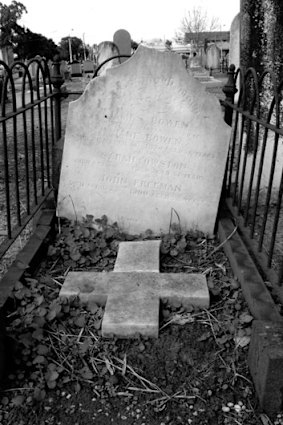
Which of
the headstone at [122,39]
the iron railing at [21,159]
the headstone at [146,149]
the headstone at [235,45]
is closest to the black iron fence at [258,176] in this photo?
the headstone at [146,149]

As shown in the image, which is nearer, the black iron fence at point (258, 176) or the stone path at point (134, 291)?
the stone path at point (134, 291)

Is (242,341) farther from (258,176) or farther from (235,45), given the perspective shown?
(235,45)

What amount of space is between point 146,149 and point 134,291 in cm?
114

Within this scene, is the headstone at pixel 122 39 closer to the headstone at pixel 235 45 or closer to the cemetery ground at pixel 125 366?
the headstone at pixel 235 45

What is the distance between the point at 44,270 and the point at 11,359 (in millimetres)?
897

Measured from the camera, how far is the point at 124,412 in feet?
6.15

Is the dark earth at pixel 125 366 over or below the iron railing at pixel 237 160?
below

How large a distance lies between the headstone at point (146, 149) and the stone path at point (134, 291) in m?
0.58

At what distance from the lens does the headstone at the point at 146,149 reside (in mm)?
3107

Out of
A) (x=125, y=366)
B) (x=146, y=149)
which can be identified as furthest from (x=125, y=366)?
(x=146, y=149)

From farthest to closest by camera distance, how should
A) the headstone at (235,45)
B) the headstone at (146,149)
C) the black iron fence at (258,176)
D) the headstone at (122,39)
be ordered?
the headstone at (122,39) → the headstone at (235,45) → the headstone at (146,149) → the black iron fence at (258,176)

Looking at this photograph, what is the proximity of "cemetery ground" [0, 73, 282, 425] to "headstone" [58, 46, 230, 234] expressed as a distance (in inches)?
30.9

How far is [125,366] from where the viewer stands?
6.86ft

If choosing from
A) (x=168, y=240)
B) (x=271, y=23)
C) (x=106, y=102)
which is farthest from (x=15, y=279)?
(x=271, y=23)
